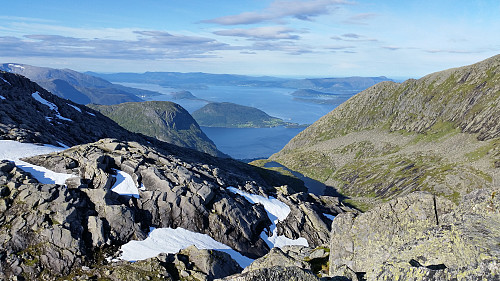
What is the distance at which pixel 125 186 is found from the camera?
147 ft

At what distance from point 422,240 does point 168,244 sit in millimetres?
29854

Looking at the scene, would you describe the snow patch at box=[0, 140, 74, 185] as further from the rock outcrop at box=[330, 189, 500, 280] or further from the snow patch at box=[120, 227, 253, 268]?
the rock outcrop at box=[330, 189, 500, 280]

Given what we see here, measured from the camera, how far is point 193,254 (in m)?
34.2

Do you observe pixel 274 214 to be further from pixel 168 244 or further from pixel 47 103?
pixel 47 103

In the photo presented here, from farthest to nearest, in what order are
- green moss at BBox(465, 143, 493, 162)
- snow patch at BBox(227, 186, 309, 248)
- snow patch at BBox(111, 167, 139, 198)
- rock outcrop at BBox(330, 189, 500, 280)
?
green moss at BBox(465, 143, 493, 162)
snow patch at BBox(227, 186, 309, 248)
snow patch at BBox(111, 167, 139, 198)
rock outcrop at BBox(330, 189, 500, 280)

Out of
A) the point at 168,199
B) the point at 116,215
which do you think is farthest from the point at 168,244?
the point at 168,199

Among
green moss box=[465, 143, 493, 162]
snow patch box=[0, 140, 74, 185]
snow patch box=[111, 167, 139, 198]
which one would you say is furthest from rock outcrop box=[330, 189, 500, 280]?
green moss box=[465, 143, 493, 162]

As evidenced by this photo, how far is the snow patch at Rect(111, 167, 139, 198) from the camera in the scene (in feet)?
143

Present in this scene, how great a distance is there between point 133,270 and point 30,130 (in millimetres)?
45692

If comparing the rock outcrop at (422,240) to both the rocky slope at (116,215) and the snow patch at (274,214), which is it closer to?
the rocky slope at (116,215)

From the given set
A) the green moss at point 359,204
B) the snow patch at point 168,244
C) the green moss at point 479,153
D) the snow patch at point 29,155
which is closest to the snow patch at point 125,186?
the snow patch at point 29,155

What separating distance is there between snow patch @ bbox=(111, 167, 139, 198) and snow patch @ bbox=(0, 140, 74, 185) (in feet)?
20.4

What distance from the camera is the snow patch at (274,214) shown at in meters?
46.6

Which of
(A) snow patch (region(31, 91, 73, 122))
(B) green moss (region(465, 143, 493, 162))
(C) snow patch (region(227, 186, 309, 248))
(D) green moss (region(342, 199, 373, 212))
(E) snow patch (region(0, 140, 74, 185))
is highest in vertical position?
(A) snow patch (region(31, 91, 73, 122))
